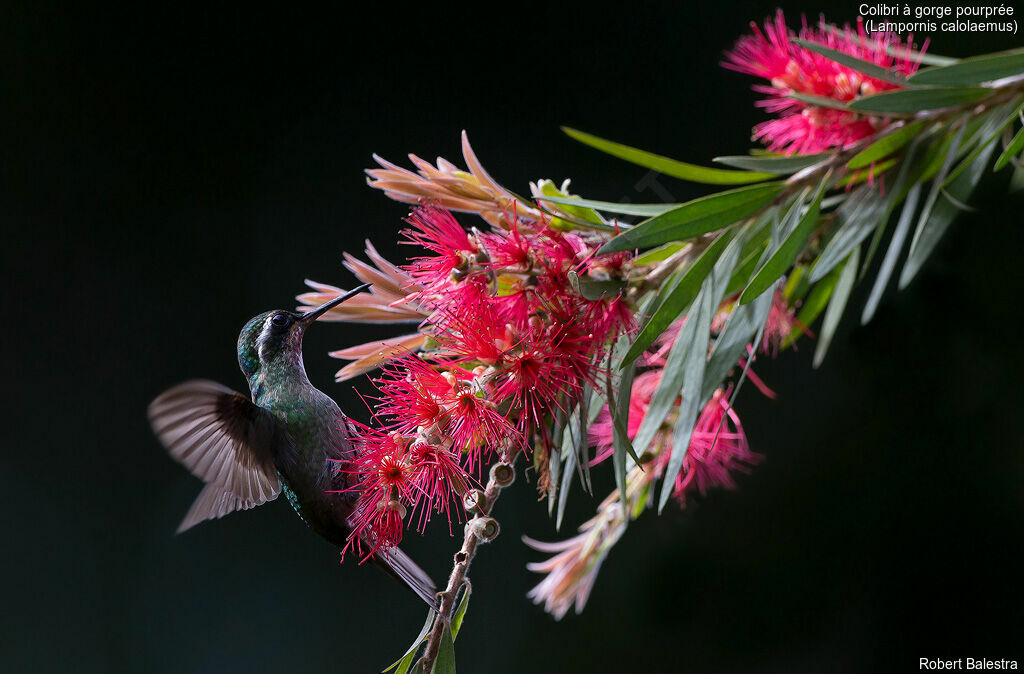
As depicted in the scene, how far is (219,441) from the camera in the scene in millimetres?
412

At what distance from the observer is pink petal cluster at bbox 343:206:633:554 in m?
0.38

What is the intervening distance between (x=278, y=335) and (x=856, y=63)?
39cm

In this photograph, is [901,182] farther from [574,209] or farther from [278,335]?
[278,335]

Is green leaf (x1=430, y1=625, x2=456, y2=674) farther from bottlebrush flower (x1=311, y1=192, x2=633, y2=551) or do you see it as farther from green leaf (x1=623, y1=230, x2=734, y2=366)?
green leaf (x1=623, y1=230, x2=734, y2=366)

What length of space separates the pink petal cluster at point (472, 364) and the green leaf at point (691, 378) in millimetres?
68

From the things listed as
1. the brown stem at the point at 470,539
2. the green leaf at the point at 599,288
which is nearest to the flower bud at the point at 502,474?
the brown stem at the point at 470,539

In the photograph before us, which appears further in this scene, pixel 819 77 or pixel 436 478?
pixel 819 77

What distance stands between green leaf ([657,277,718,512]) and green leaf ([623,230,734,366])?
3 centimetres

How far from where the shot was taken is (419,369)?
396 millimetres

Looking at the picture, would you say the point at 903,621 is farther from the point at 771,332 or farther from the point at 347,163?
the point at 347,163

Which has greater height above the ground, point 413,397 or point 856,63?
point 856,63

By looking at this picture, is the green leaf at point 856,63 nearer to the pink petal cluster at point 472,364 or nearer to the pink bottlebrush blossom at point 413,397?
the pink petal cluster at point 472,364
